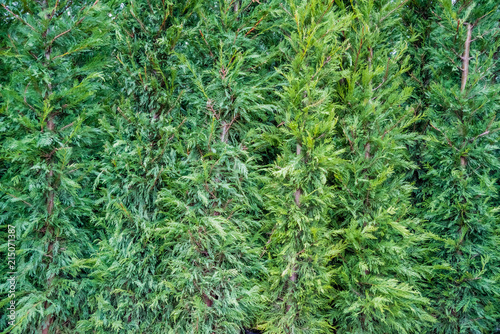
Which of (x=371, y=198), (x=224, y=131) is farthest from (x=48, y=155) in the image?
(x=371, y=198)

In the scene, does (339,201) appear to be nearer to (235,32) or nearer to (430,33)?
(235,32)

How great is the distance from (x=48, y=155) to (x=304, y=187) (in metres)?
2.43

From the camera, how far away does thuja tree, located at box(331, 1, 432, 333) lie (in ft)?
7.75

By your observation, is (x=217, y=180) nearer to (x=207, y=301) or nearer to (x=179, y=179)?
(x=179, y=179)

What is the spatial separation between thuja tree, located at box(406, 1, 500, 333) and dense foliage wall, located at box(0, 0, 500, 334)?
39 mm

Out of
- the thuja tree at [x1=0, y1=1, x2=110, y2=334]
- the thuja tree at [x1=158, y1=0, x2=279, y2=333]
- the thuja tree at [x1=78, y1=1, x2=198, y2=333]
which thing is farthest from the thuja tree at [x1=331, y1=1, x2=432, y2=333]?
the thuja tree at [x1=0, y1=1, x2=110, y2=334]

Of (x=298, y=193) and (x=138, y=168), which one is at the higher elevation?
(x=138, y=168)

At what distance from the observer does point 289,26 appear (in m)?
2.57

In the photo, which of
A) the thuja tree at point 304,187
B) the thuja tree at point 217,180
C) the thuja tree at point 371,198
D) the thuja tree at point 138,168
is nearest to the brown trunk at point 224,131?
the thuja tree at point 217,180

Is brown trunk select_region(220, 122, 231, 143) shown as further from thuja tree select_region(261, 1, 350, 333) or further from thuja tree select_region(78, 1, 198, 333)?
thuja tree select_region(261, 1, 350, 333)

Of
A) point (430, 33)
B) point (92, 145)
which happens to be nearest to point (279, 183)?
point (92, 145)

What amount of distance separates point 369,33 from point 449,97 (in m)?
1.24

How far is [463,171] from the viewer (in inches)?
107

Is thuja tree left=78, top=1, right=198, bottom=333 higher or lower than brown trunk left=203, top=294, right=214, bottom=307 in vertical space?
higher
